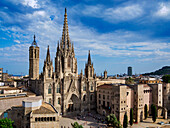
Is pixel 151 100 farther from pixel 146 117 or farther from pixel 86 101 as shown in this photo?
pixel 86 101

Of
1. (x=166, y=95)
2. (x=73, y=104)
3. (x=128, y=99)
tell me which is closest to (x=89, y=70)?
(x=73, y=104)

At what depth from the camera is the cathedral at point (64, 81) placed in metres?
53.3

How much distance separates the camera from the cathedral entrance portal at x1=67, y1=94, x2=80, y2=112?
58.2 meters

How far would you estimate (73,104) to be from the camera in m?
59.0

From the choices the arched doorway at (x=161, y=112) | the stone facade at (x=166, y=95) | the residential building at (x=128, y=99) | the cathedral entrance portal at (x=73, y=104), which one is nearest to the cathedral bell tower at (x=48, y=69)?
the cathedral entrance portal at (x=73, y=104)

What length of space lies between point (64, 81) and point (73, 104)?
10.4 m

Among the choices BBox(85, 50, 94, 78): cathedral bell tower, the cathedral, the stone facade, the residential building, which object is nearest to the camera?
the residential building

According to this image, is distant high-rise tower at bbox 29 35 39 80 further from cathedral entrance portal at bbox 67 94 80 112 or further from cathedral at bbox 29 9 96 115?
cathedral entrance portal at bbox 67 94 80 112

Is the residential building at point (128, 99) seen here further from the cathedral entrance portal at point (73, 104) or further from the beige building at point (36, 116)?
the beige building at point (36, 116)

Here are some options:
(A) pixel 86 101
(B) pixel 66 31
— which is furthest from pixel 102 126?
(B) pixel 66 31

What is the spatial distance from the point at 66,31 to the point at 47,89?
2703cm

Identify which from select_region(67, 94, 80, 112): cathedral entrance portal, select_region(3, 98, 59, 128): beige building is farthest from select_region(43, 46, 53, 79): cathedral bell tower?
select_region(3, 98, 59, 128): beige building

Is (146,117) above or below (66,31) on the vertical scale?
below

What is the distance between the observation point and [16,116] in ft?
125
